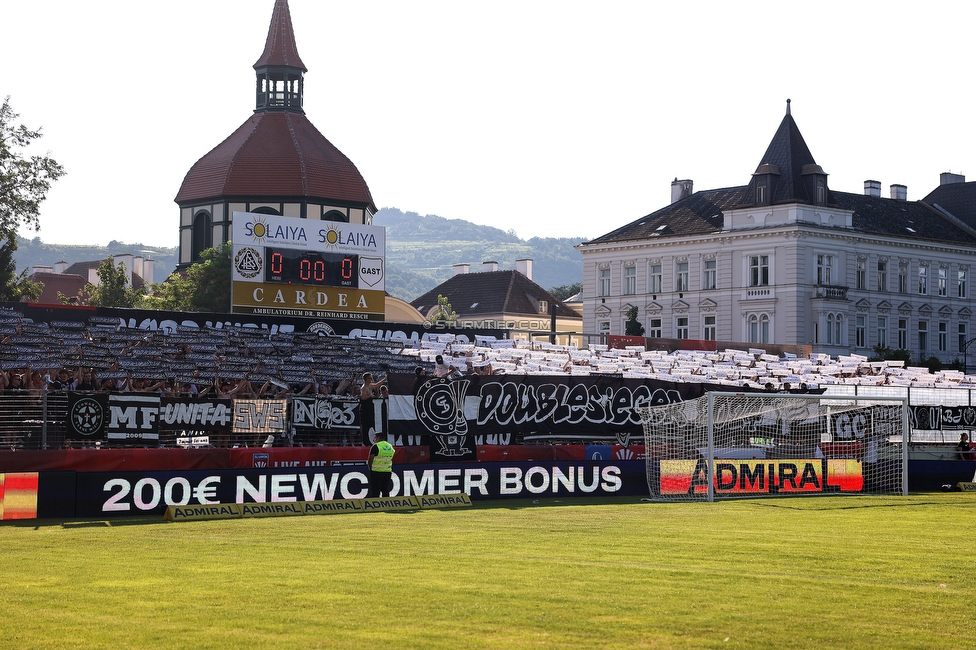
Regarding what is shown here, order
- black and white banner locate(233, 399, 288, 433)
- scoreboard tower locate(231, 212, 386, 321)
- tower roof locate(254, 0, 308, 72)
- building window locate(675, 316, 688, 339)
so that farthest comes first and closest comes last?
building window locate(675, 316, 688, 339), tower roof locate(254, 0, 308, 72), scoreboard tower locate(231, 212, 386, 321), black and white banner locate(233, 399, 288, 433)

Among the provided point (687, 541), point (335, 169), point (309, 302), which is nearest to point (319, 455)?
point (687, 541)

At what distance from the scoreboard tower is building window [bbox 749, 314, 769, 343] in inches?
1670

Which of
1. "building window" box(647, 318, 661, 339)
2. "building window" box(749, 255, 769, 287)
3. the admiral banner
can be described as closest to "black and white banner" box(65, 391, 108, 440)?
the admiral banner

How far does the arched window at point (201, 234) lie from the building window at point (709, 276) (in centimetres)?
3396

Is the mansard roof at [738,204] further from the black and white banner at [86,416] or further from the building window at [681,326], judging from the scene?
the black and white banner at [86,416]

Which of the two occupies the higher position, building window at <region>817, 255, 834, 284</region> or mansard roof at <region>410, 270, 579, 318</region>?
mansard roof at <region>410, 270, 579, 318</region>

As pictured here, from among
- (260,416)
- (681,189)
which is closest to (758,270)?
(681,189)

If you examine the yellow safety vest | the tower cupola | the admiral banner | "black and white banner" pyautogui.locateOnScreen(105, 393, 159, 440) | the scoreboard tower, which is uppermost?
the tower cupola

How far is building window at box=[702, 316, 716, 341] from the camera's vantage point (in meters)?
86.1

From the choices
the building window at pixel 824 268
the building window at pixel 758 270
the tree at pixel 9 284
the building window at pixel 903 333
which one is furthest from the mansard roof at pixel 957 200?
the tree at pixel 9 284

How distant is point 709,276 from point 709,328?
371 centimetres

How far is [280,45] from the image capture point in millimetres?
82500

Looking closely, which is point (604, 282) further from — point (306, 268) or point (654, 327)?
point (306, 268)

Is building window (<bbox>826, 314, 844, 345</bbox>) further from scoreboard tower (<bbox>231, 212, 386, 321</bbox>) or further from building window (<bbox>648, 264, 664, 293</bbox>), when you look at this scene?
scoreboard tower (<bbox>231, 212, 386, 321</bbox>)
